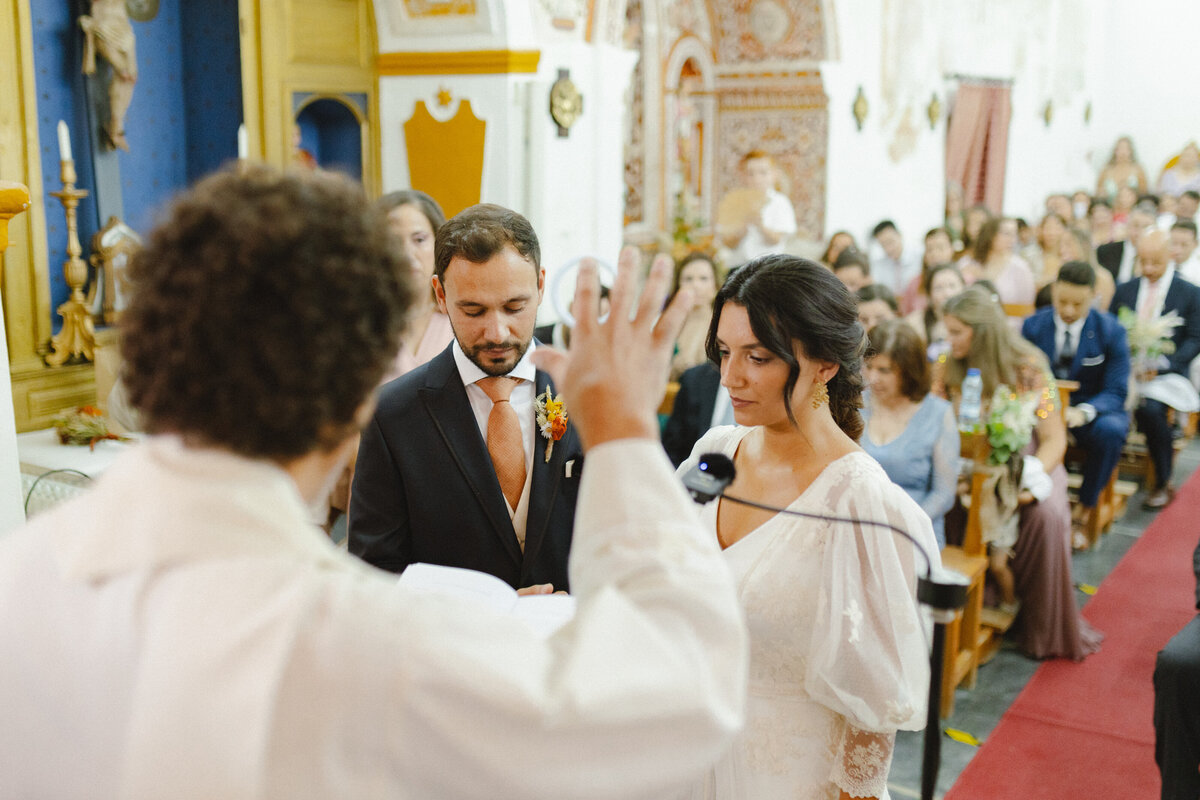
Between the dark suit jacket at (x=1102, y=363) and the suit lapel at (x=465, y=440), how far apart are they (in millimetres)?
5104

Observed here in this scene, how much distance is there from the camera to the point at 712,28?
31.9 ft

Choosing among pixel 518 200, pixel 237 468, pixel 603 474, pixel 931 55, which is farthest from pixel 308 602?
pixel 931 55

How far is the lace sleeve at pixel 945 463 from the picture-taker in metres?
4.49

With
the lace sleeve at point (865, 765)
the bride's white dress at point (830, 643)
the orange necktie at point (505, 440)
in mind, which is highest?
the orange necktie at point (505, 440)

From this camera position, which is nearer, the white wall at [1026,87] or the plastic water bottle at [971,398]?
the plastic water bottle at [971,398]

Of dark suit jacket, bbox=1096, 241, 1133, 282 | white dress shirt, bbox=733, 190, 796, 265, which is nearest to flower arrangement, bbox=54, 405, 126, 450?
white dress shirt, bbox=733, 190, 796, 265

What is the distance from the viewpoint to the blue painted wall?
5.05 meters

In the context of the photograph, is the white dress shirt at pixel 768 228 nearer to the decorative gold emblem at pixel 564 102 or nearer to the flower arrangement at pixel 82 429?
the decorative gold emblem at pixel 564 102

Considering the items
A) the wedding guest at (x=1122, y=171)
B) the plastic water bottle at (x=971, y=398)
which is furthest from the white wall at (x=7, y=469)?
the wedding guest at (x=1122, y=171)

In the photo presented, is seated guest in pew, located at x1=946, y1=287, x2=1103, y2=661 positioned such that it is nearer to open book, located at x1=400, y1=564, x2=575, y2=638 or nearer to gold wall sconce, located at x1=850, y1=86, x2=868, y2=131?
open book, located at x1=400, y1=564, x2=575, y2=638

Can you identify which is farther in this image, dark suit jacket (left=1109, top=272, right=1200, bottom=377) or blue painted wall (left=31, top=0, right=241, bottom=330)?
dark suit jacket (left=1109, top=272, right=1200, bottom=377)

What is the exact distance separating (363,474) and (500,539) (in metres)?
0.32

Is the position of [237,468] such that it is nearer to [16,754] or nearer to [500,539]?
[16,754]

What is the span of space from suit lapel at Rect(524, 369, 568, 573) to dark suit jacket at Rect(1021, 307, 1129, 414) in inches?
196
